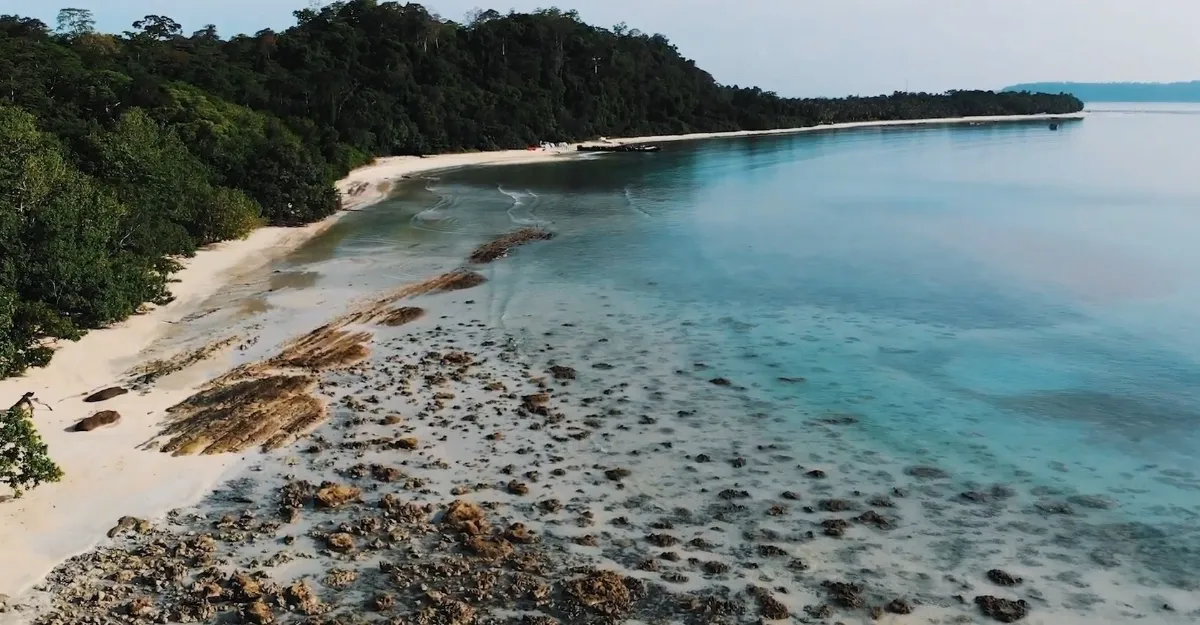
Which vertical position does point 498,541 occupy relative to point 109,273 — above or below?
below

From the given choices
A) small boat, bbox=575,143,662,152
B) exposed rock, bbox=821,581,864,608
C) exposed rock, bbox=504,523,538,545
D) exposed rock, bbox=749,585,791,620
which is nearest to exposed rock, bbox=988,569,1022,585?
exposed rock, bbox=821,581,864,608

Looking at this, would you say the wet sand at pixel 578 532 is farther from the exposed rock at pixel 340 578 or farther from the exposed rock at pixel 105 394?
the exposed rock at pixel 105 394

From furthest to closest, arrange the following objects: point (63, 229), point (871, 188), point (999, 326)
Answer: point (871, 188), point (999, 326), point (63, 229)

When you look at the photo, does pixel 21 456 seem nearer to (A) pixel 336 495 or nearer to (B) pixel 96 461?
(B) pixel 96 461

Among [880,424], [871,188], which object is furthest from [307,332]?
[871,188]

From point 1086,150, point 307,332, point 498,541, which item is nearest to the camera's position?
point 498,541

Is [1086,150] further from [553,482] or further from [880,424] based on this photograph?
[553,482]
